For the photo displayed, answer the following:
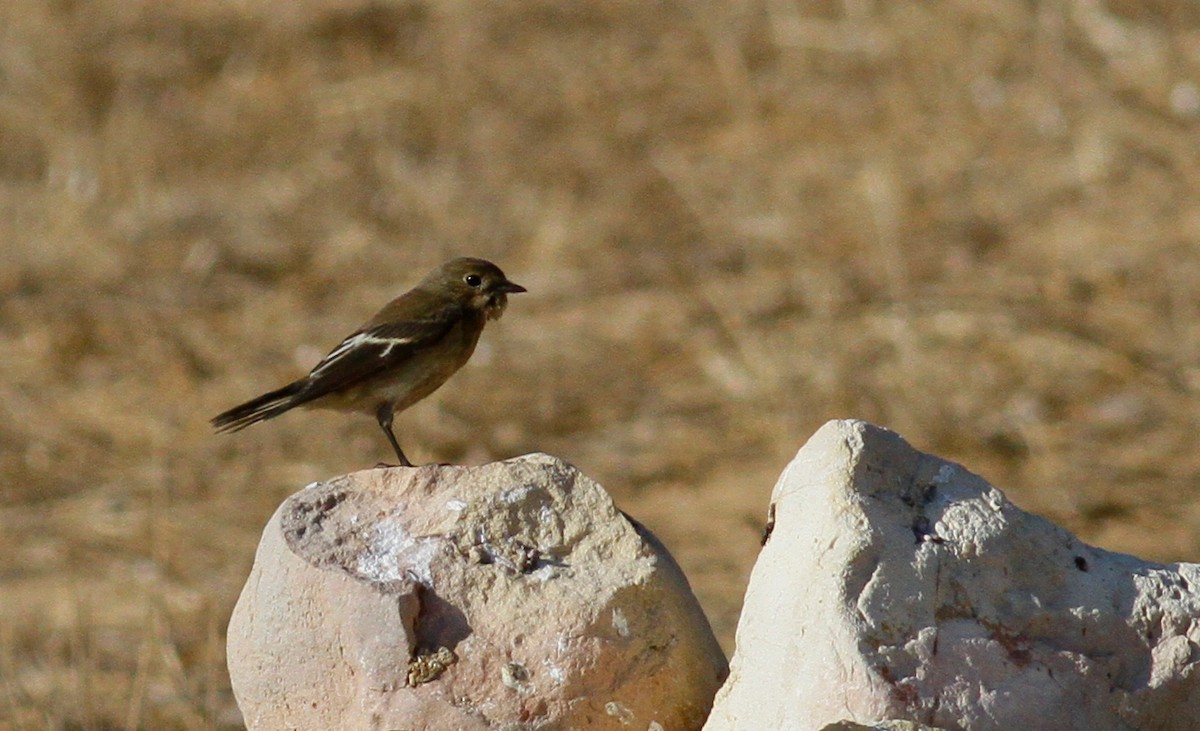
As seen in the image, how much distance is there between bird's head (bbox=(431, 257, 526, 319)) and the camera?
6555 millimetres

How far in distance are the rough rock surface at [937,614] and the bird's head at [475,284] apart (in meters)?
3.00

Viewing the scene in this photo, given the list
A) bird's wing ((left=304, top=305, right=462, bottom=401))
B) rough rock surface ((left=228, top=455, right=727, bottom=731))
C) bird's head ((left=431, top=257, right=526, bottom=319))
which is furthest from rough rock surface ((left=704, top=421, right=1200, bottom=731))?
bird's head ((left=431, top=257, right=526, bottom=319))

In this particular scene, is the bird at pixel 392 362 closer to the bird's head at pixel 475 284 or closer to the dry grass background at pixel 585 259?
the bird's head at pixel 475 284

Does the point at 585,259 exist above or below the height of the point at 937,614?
below

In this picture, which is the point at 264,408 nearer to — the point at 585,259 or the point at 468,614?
the point at 468,614

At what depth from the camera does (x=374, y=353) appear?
6.23 m

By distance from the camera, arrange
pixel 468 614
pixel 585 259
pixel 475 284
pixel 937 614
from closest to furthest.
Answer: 1. pixel 937 614
2. pixel 468 614
3. pixel 475 284
4. pixel 585 259

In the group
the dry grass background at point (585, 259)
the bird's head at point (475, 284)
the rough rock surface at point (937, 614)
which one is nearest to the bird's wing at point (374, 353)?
the bird's head at point (475, 284)

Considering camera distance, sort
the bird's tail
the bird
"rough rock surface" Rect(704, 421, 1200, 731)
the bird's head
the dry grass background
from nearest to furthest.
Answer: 1. "rough rock surface" Rect(704, 421, 1200, 731)
2. the bird's tail
3. the bird
4. the bird's head
5. the dry grass background

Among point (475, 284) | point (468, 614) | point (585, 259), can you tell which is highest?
point (468, 614)

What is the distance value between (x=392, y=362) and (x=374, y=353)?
0.25ft

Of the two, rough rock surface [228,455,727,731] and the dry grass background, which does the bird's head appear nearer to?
the dry grass background

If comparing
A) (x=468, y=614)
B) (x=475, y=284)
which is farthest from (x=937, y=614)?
(x=475, y=284)

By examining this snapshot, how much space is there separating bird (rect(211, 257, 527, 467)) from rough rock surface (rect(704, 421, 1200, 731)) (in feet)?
9.06
